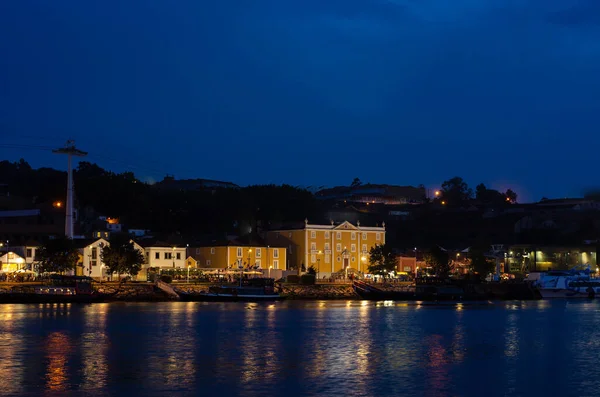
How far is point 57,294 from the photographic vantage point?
242 feet

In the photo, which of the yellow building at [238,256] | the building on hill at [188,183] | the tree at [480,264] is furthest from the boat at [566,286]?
the building on hill at [188,183]

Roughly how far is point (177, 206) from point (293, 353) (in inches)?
3134

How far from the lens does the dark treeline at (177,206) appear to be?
114500mm

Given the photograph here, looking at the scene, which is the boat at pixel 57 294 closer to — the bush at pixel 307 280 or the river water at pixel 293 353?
the river water at pixel 293 353

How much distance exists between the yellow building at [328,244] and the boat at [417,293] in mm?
10890

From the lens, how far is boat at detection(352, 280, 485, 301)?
8638 centimetres

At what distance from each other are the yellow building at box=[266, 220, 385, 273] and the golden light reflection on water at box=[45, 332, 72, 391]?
5358 cm

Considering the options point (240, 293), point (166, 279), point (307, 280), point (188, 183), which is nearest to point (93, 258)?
point (166, 279)

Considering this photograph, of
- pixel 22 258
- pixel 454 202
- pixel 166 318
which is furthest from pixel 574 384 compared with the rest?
pixel 454 202

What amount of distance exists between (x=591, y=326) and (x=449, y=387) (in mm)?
28032

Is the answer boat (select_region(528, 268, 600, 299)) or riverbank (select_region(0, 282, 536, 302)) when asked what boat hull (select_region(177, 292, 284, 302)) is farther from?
boat (select_region(528, 268, 600, 299))

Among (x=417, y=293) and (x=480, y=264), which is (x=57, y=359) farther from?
(x=480, y=264)


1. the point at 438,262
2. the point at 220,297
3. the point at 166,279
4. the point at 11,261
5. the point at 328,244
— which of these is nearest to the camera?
the point at 220,297

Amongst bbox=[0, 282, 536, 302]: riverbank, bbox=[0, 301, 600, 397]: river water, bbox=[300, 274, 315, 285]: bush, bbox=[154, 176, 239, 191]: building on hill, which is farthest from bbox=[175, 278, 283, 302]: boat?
bbox=[154, 176, 239, 191]: building on hill
